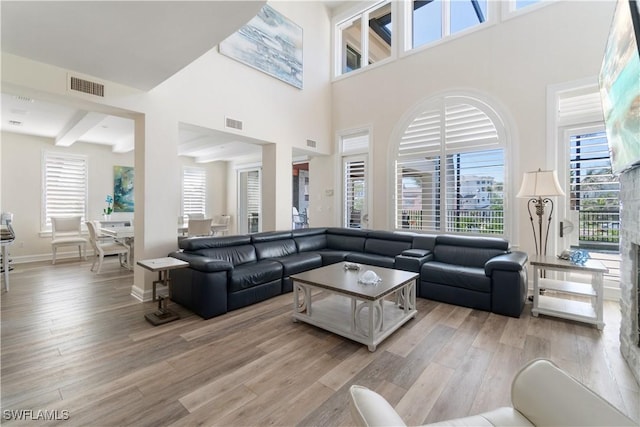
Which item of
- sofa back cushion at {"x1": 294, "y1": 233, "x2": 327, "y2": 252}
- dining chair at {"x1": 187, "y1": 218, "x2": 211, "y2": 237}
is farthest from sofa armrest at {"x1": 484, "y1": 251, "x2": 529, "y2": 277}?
dining chair at {"x1": 187, "y1": 218, "x2": 211, "y2": 237}

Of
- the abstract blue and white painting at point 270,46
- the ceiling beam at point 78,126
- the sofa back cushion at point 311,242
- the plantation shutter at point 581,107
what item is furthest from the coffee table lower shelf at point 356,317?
the ceiling beam at point 78,126

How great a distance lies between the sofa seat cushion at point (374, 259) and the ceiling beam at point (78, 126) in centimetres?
448

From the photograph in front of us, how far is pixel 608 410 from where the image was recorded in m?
0.95

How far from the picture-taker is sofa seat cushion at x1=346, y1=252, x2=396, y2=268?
4295 millimetres

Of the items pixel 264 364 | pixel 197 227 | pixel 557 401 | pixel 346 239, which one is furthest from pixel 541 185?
pixel 197 227

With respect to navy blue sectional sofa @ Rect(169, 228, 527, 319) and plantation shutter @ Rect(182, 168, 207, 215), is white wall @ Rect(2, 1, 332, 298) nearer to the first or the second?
navy blue sectional sofa @ Rect(169, 228, 527, 319)

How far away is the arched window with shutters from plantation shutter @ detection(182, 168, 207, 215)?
642 centimetres

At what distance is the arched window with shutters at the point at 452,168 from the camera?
14.5 ft

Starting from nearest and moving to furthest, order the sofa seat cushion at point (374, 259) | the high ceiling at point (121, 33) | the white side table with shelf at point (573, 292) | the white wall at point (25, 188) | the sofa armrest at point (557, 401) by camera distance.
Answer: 1. the sofa armrest at point (557, 401)
2. the high ceiling at point (121, 33)
3. the white side table with shelf at point (573, 292)
4. the sofa seat cushion at point (374, 259)
5. the white wall at point (25, 188)

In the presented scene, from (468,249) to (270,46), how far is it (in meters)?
4.93

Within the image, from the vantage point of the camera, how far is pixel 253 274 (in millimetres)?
3498

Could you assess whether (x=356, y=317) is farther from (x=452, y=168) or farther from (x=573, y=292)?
(x=452, y=168)

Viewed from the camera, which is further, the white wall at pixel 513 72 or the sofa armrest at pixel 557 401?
the white wall at pixel 513 72

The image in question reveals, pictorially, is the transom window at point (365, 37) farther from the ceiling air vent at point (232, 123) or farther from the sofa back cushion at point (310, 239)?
the sofa back cushion at point (310, 239)
